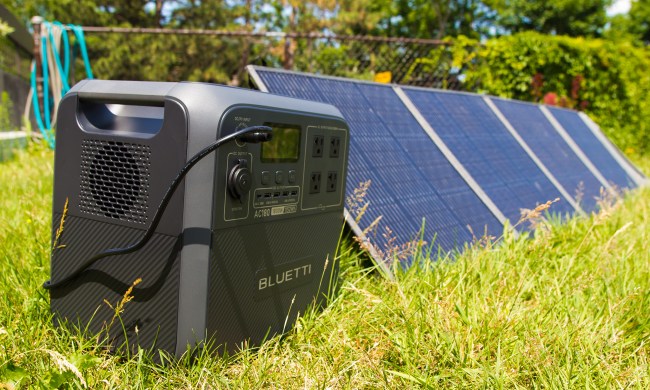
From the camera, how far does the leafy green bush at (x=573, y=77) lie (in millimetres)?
10484

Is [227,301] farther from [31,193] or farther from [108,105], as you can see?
[31,193]

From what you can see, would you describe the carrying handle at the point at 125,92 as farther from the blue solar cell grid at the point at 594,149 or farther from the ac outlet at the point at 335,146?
the blue solar cell grid at the point at 594,149

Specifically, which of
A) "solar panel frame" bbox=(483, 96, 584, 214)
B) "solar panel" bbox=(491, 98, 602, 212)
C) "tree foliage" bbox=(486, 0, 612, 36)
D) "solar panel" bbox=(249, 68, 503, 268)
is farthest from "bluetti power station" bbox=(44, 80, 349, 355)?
"tree foliage" bbox=(486, 0, 612, 36)

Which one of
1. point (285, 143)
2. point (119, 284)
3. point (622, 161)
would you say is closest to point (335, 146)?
point (285, 143)

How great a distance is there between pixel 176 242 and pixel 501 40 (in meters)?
10.2

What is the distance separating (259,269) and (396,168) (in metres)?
1.35

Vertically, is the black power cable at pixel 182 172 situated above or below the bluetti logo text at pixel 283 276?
above

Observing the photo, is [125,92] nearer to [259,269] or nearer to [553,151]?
[259,269]

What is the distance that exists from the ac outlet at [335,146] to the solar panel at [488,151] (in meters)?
1.63

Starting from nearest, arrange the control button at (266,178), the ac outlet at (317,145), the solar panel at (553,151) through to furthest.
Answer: the control button at (266,178), the ac outlet at (317,145), the solar panel at (553,151)

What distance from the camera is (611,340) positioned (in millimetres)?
1962

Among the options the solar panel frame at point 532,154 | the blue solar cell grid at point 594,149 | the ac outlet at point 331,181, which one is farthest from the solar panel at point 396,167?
the blue solar cell grid at point 594,149

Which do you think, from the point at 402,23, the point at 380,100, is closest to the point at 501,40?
the point at 380,100

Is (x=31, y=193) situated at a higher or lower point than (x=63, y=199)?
lower
